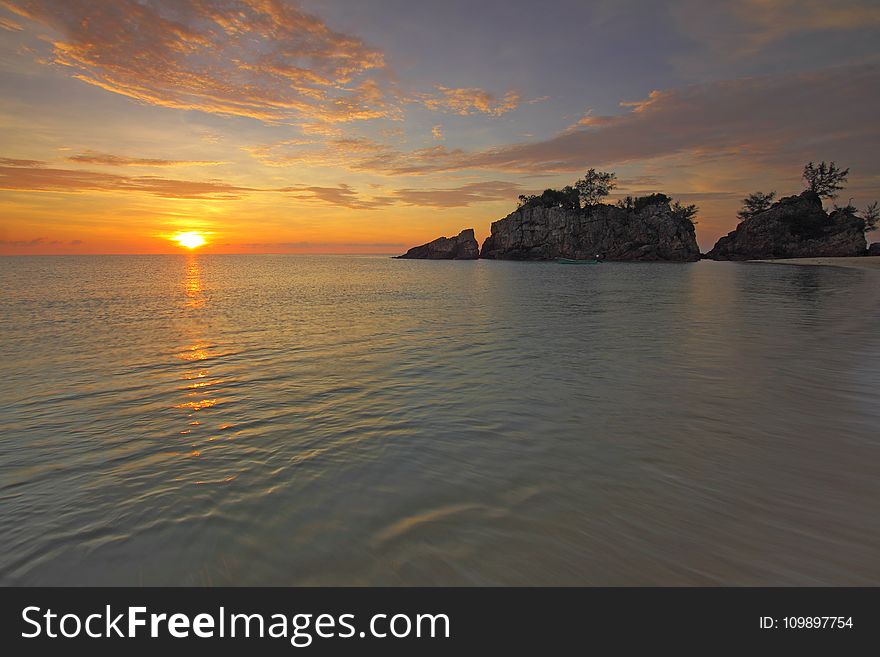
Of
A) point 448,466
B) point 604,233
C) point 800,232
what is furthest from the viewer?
point 604,233

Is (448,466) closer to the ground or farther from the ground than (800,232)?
closer to the ground

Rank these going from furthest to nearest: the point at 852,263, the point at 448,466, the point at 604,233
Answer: the point at 604,233, the point at 852,263, the point at 448,466

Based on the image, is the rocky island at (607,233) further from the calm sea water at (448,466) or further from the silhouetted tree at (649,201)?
the calm sea water at (448,466)

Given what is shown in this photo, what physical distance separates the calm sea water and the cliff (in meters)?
147

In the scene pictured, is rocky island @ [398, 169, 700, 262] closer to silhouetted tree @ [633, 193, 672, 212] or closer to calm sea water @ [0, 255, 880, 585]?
silhouetted tree @ [633, 193, 672, 212]

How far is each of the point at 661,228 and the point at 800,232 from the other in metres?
38.8

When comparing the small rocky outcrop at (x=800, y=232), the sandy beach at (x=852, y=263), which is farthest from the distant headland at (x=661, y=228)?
the sandy beach at (x=852, y=263)

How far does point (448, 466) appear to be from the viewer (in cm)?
645

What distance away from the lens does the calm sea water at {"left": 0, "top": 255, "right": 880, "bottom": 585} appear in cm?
429

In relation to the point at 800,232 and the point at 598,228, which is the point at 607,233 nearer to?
the point at 598,228

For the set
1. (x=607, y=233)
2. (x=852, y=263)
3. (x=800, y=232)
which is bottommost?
(x=852, y=263)

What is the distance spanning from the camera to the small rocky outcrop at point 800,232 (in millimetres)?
119812

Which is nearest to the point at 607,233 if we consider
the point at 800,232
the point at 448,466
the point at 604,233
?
the point at 604,233

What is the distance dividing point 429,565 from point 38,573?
4.14 metres
